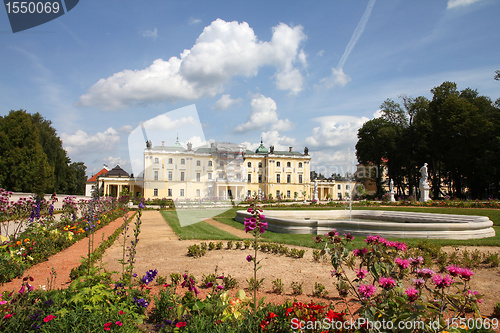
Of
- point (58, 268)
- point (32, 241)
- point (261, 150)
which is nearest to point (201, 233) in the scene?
point (32, 241)

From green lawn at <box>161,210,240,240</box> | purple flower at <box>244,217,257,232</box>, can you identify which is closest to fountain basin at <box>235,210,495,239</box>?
green lawn at <box>161,210,240,240</box>

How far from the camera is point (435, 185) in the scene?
35562mm

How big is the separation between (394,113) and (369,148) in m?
5.74

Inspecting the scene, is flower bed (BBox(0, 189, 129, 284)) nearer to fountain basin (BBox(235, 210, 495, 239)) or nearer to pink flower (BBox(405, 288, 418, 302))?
pink flower (BBox(405, 288, 418, 302))

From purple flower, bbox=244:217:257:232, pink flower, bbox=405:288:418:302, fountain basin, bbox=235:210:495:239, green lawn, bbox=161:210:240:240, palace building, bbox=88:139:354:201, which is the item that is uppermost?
palace building, bbox=88:139:354:201

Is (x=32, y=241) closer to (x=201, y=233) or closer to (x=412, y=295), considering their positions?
(x=201, y=233)

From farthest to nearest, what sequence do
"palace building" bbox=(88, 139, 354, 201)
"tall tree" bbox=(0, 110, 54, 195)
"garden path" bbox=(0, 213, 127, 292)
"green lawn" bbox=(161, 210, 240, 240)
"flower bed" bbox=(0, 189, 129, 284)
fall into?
"palace building" bbox=(88, 139, 354, 201)
"tall tree" bbox=(0, 110, 54, 195)
"green lawn" bbox=(161, 210, 240, 240)
"flower bed" bbox=(0, 189, 129, 284)
"garden path" bbox=(0, 213, 127, 292)

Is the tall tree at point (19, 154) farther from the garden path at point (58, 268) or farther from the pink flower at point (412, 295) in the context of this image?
the pink flower at point (412, 295)

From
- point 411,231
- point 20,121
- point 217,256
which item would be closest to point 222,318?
point 217,256

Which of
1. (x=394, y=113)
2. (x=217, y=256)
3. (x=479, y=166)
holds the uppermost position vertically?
(x=394, y=113)

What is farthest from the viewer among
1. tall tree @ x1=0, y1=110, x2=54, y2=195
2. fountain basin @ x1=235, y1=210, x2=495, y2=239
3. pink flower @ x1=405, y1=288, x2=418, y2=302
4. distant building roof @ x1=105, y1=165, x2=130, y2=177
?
distant building roof @ x1=105, y1=165, x2=130, y2=177

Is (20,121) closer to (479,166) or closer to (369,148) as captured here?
(369,148)

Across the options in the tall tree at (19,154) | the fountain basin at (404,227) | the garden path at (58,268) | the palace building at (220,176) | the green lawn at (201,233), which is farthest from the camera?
the palace building at (220,176)

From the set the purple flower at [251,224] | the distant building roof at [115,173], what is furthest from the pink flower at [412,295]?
the distant building roof at [115,173]
